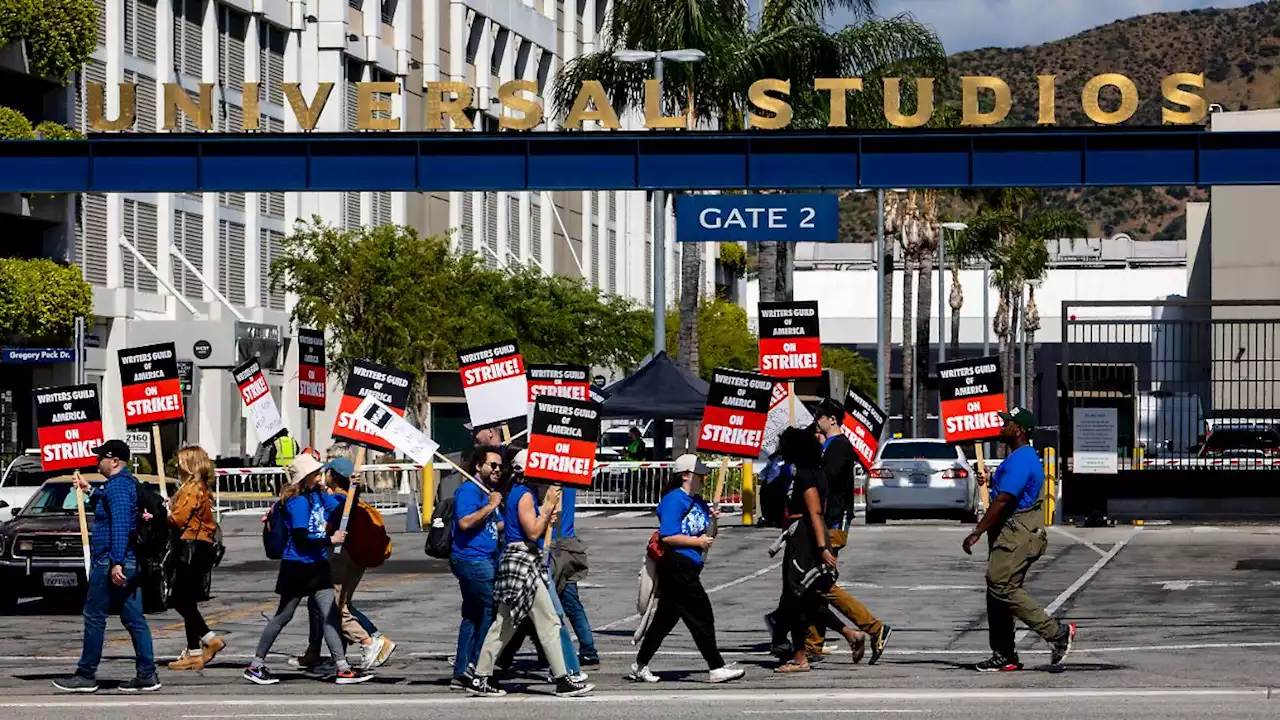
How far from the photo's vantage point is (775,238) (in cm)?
3294

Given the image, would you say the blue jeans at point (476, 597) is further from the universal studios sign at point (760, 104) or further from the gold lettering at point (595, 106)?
Answer: the gold lettering at point (595, 106)

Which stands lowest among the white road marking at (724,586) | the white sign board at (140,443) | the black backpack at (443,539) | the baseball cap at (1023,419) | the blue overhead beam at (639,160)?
the white road marking at (724,586)

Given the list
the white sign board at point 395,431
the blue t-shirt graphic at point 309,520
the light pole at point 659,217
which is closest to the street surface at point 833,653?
the blue t-shirt graphic at point 309,520

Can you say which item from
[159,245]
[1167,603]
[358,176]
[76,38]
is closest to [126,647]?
[1167,603]

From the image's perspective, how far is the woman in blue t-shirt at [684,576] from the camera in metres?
14.6

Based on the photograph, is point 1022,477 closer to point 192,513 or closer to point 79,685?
point 192,513

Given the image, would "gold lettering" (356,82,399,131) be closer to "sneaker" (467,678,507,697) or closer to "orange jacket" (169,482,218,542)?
"orange jacket" (169,482,218,542)

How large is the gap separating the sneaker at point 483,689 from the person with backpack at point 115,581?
83.2 inches

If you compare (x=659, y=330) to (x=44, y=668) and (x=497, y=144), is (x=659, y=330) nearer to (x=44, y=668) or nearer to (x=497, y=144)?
(x=497, y=144)

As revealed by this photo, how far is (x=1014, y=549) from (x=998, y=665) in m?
0.87

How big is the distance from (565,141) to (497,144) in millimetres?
947

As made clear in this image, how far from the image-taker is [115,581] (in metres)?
14.5

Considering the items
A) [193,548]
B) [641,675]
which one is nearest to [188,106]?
[193,548]

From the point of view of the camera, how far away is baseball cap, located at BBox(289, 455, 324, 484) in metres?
15.1
